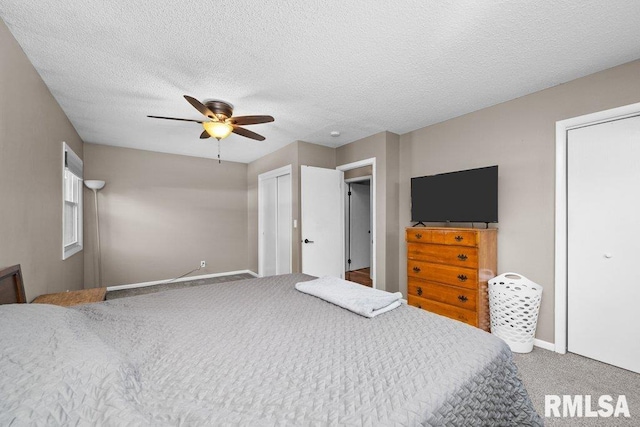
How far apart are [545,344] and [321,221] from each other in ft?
9.30

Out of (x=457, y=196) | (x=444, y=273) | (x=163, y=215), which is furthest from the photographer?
(x=163, y=215)

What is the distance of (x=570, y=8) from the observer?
155cm

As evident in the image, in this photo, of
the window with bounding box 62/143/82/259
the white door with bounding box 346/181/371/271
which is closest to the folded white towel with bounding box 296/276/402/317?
the window with bounding box 62/143/82/259

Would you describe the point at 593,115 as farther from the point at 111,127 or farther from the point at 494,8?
the point at 111,127

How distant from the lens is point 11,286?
5.41 feet

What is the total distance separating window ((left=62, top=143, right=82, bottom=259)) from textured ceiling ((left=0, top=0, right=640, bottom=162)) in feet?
2.64

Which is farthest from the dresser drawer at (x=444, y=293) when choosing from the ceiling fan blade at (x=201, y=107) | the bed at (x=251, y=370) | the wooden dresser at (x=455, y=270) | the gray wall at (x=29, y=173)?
the gray wall at (x=29, y=173)

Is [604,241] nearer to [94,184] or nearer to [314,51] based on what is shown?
[314,51]

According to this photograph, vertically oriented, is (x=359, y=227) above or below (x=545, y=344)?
above

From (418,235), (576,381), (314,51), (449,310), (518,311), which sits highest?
(314,51)

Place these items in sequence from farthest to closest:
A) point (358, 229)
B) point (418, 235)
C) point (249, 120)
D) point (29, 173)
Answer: point (358, 229) → point (418, 235) → point (249, 120) → point (29, 173)

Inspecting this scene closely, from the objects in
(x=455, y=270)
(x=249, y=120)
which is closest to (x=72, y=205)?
(x=249, y=120)

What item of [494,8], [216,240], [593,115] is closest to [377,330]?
[494,8]

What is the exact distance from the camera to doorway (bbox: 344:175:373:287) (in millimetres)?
5711
